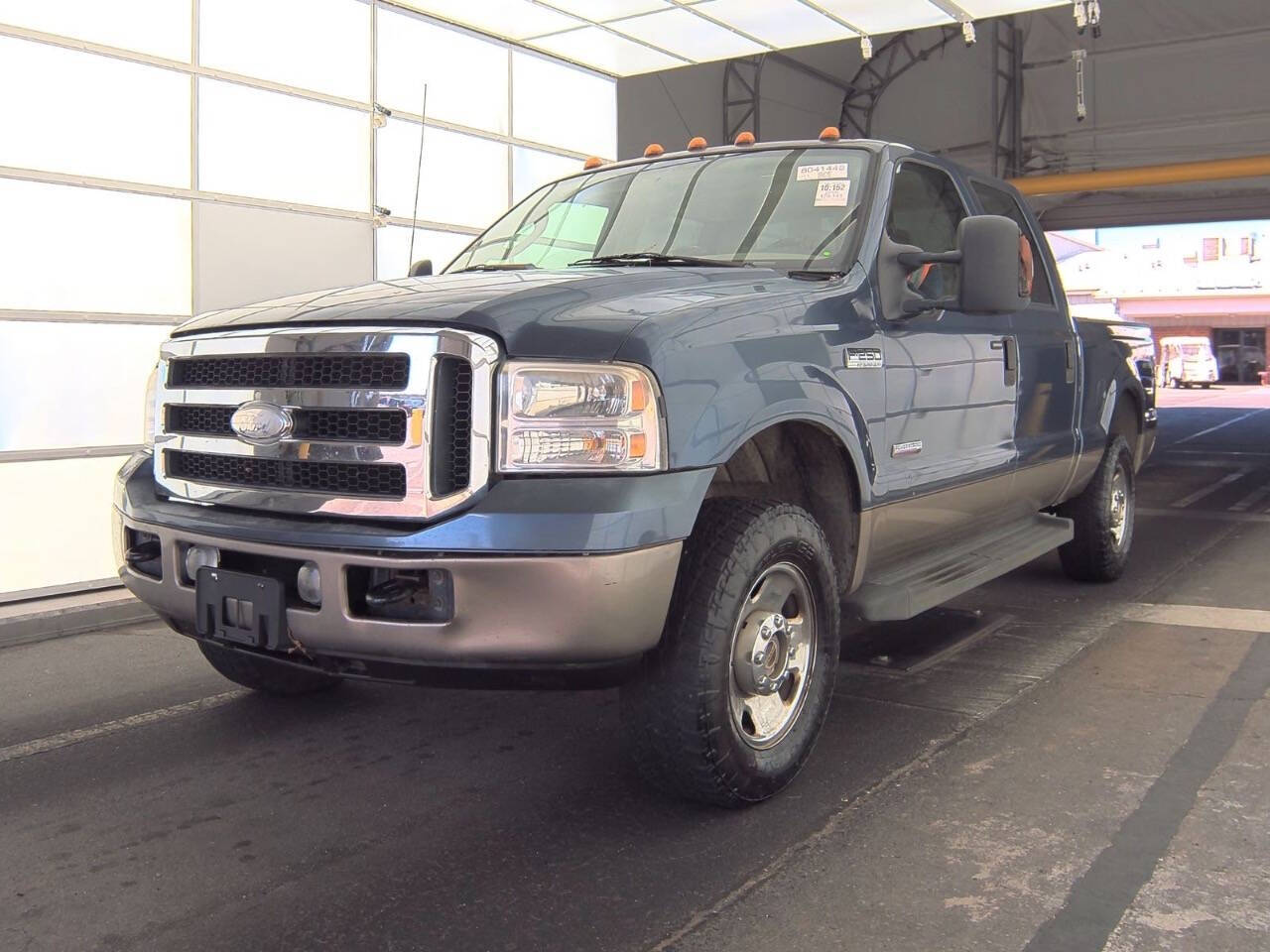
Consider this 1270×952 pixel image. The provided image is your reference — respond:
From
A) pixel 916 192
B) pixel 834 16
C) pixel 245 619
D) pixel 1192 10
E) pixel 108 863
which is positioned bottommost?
pixel 108 863

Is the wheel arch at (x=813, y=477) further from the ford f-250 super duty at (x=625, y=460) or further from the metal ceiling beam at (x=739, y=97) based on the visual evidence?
the metal ceiling beam at (x=739, y=97)

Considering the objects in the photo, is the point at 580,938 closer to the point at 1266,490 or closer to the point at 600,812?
the point at 600,812

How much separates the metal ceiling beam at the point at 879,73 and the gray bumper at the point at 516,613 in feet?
56.4

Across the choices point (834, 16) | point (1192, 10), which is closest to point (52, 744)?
point (834, 16)

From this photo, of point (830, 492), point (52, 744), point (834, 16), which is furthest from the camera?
point (834, 16)

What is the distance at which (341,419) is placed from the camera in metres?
3.11

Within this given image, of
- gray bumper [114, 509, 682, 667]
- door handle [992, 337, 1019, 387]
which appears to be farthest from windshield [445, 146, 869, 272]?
gray bumper [114, 509, 682, 667]

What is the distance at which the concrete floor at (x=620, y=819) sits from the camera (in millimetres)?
2783

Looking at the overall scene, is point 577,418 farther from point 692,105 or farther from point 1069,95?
point 1069,95

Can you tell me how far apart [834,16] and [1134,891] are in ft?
27.6

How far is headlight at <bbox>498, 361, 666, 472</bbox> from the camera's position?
289 centimetres

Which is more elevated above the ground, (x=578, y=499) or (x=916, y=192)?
(x=916, y=192)

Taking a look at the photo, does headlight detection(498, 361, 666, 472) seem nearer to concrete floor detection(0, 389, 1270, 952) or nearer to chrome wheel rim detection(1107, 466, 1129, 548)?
concrete floor detection(0, 389, 1270, 952)

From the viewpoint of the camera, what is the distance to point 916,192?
15.2 feet
